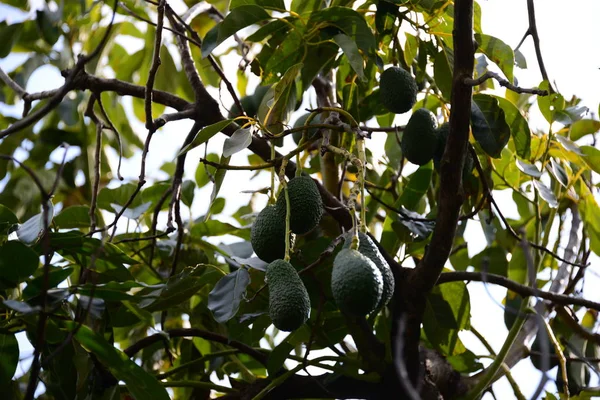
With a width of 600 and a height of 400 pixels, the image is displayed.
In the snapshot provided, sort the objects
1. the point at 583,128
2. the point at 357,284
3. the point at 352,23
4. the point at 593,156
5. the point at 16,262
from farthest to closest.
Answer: the point at 583,128 → the point at 593,156 → the point at 352,23 → the point at 16,262 → the point at 357,284

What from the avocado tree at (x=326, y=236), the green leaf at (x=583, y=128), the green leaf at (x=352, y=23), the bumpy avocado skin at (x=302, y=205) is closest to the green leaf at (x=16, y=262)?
the avocado tree at (x=326, y=236)

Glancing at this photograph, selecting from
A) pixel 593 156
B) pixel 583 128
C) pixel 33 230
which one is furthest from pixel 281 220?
pixel 583 128

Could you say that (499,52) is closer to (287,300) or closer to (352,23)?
(352,23)

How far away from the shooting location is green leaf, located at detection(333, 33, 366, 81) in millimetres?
1145

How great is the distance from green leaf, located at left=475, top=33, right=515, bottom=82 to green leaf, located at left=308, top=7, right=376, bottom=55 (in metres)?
0.18

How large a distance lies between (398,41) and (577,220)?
0.56 metres

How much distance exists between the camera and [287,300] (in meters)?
0.88

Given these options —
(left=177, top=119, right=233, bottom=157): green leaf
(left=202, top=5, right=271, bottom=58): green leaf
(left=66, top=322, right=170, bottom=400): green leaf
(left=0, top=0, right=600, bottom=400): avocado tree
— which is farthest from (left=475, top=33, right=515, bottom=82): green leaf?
(left=66, top=322, right=170, bottom=400): green leaf

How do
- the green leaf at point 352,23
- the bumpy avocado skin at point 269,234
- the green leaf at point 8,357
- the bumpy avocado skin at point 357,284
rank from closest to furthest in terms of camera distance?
the bumpy avocado skin at point 357,284
the bumpy avocado skin at point 269,234
the green leaf at point 8,357
the green leaf at point 352,23

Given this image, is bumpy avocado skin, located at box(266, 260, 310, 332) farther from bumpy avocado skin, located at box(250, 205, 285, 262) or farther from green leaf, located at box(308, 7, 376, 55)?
green leaf, located at box(308, 7, 376, 55)

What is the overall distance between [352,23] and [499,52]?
0.24m

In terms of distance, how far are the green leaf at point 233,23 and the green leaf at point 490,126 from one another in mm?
369

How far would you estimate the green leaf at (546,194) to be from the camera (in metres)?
1.24

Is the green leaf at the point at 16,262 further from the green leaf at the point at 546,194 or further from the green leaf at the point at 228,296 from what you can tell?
the green leaf at the point at 546,194
